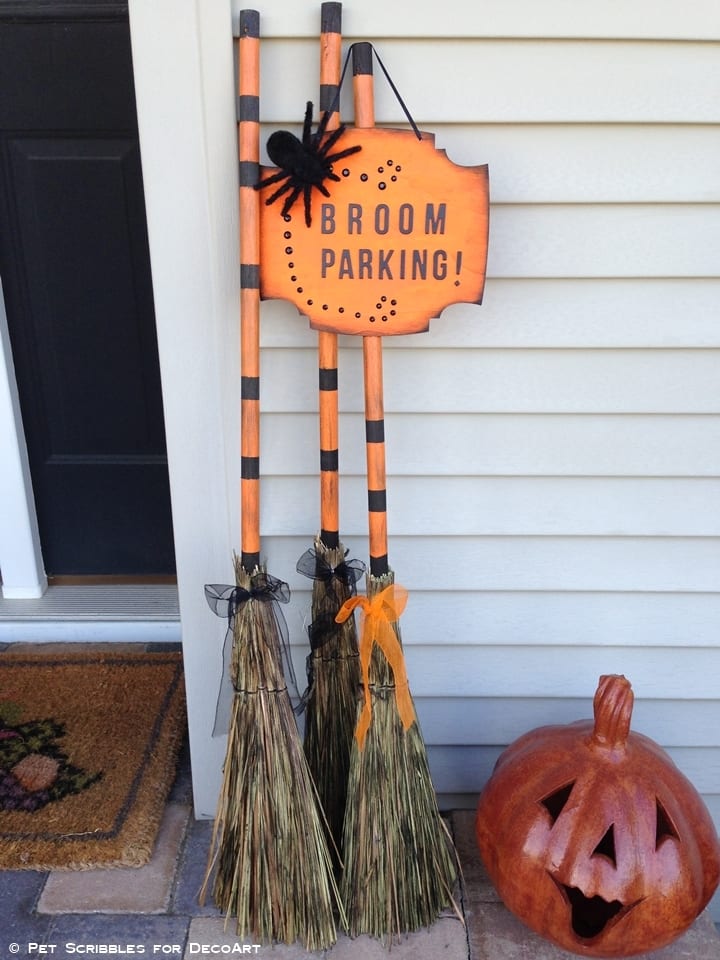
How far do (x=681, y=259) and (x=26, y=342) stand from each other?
1709mm

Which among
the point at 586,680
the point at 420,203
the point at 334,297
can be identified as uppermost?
the point at 420,203

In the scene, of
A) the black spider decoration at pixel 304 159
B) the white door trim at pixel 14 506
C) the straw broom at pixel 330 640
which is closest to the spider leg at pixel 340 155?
the black spider decoration at pixel 304 159

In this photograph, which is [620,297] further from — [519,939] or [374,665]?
[519,939]

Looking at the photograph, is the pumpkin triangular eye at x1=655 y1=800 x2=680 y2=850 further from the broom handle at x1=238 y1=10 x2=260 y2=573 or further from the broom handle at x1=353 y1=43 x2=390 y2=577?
the broom handle at x1=238 y1=10 x2=260 y2=573

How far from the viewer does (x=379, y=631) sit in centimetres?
131

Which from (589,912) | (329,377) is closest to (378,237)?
(329,377)

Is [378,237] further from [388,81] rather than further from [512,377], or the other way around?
[512,377]

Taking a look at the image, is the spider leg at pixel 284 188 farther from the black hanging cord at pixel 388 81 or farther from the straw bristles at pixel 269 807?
the straw bristles at pixel 269 807

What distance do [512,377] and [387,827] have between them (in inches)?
33.7

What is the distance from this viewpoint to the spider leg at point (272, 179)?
3.99ft

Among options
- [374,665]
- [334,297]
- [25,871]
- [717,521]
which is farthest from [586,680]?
[25,871]

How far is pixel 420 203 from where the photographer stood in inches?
49.2

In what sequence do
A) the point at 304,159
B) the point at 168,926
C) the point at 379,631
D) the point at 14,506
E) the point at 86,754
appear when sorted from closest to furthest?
the point at 304,159 → the point at 379,631 → the point at 168,926 → the point at 86,754 → the point at 14,506

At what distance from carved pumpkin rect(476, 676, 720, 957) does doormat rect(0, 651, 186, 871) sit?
2.48 ft
